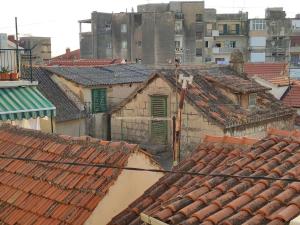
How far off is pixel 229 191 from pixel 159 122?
44.0ft

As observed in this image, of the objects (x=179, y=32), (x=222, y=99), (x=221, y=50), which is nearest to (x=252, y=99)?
(x=222, y=99)

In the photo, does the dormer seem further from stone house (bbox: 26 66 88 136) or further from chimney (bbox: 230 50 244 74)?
stone house (bbox: 26 66 88 136)

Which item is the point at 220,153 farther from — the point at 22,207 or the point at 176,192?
the point at 22,207

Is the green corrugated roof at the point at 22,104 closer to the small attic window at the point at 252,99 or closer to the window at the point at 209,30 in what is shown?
the small attic window at the point at 252,99

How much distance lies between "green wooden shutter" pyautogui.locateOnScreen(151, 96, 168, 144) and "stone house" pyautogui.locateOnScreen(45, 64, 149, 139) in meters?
4.00

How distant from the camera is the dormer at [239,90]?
19.1m

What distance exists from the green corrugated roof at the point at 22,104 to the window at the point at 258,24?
59.8 meters

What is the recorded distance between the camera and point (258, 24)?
2628 inches

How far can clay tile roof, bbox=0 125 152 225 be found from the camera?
6.45 meters

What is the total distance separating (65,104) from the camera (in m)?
22.0

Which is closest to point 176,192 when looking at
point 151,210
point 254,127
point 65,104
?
point 151,210

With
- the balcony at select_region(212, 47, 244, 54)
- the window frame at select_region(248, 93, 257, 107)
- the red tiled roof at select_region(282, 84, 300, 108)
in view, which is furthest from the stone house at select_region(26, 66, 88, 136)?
the balcony at select_region(212, 47, 244, 54)

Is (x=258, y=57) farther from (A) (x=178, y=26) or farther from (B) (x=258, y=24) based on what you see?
(A) (x=178, y=26)

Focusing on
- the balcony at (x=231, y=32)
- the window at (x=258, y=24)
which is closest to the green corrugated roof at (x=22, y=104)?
the window at (x=258, y=24)
